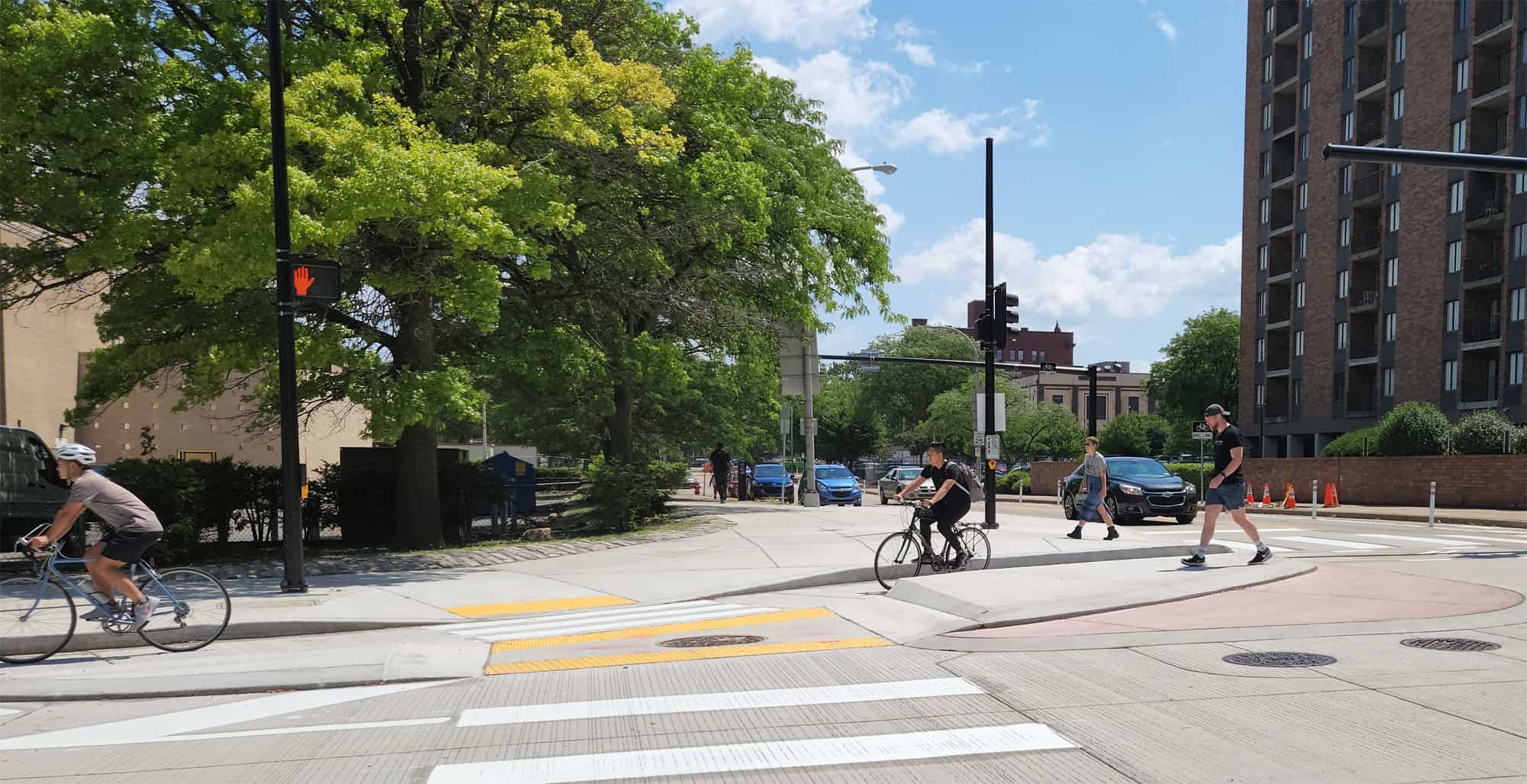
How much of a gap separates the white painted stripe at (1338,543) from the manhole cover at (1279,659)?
1097cm

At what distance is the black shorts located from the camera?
9008 millimetres

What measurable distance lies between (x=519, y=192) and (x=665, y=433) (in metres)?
26.3

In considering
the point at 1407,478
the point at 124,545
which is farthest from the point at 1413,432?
the point at 124,545

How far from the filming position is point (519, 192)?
1459 cm

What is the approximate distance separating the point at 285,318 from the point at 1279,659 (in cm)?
1069

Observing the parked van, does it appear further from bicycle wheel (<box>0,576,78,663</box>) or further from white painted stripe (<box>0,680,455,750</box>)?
white painted stripe (<box>0,680,455,750</box>)

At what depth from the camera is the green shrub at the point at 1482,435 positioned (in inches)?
1358

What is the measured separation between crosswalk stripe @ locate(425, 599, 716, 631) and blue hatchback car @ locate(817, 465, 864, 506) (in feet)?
83.1

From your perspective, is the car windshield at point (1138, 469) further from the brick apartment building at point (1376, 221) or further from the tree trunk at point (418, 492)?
the brick apartment building at point (1376, 221)

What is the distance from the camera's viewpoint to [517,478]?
2534cm

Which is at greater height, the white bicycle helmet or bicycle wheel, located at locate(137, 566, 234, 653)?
the white bicycle helmet

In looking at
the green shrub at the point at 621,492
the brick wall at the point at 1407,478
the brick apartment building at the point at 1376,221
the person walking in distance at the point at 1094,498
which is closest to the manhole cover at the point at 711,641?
the person walking in distance at the point at 1094,498

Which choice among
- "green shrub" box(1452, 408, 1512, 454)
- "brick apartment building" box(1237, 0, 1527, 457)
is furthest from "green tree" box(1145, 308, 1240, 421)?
"green shrub" box(1452, 408, 1512, 454)

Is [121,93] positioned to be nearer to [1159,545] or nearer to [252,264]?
[252,264]
